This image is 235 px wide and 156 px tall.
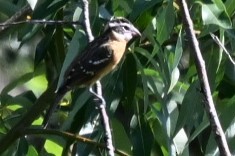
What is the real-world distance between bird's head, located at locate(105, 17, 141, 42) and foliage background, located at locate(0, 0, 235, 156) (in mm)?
36

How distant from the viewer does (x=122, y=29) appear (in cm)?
376

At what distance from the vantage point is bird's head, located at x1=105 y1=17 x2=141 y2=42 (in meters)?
3.42

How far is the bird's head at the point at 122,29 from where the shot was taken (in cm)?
342

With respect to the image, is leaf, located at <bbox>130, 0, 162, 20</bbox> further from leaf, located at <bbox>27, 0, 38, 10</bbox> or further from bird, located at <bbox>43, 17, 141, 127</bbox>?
leaf, located at <bbox>27, 0, 38, 10</bbox>

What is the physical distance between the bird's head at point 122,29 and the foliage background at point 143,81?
0.12ft

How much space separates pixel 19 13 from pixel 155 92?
0.88 m

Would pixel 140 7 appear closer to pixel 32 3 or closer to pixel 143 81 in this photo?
pixel 143 81

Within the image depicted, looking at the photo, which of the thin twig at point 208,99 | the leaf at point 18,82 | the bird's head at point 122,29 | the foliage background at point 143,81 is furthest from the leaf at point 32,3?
the thin twig at point 208,99

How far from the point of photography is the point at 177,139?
3.62 meters

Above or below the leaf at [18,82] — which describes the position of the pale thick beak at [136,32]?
above

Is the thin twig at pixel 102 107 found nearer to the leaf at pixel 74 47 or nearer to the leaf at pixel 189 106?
the leaf at pixel 74 47

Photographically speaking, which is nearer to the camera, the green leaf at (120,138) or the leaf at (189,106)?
the leaf at (189,106)

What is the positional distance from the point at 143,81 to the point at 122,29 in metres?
0.45

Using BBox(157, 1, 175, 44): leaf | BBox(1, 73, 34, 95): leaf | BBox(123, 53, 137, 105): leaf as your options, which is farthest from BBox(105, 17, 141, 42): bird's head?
BBox(1, 73, 34, 95): leaf
